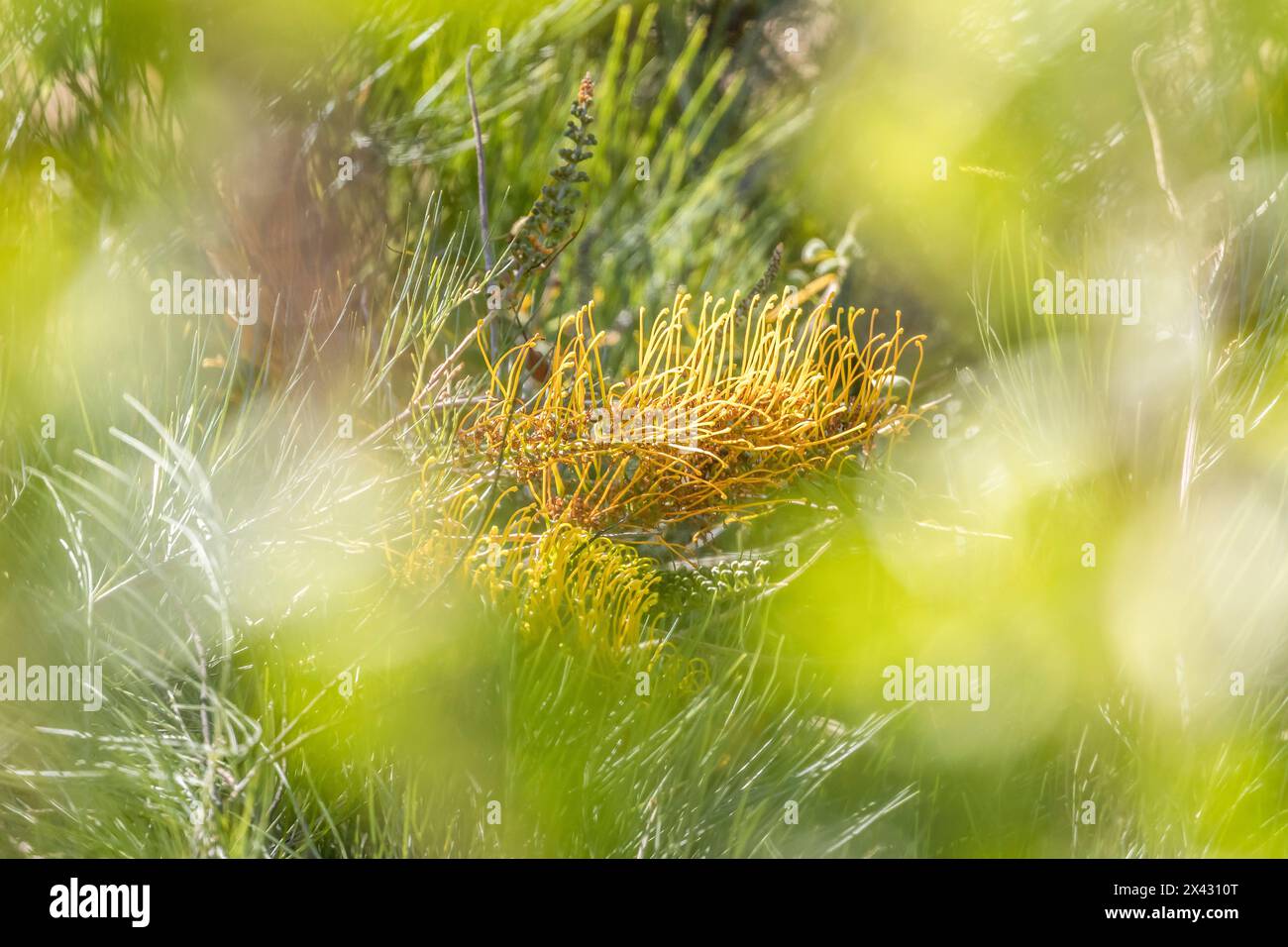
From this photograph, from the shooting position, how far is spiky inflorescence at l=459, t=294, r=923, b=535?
406 mm

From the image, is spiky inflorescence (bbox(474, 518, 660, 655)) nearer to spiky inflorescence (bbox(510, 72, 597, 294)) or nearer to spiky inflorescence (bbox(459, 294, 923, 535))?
spiky inflorescence (bbox(459, 294, 923, 535))

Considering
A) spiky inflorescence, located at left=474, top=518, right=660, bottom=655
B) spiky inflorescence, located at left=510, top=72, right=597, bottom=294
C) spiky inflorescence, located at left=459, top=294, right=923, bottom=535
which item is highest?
spiky inflorescence, located at left=510, top=72, right=597, bottom=294

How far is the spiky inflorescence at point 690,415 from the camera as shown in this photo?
0.41 meters

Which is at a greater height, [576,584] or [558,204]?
[558,204]

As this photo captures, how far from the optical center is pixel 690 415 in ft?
1.34

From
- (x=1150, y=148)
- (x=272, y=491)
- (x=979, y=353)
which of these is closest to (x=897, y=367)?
(x=979, y=353)

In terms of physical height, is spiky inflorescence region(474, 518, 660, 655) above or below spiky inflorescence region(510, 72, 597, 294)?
below

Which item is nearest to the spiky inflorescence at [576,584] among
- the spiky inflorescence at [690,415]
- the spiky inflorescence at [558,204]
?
the spiky inflorescence at [690,415]

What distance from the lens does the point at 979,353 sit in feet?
1.46

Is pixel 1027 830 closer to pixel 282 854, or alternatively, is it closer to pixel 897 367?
pixel 897 367

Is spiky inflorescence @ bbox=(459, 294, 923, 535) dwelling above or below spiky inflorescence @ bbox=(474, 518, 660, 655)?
above

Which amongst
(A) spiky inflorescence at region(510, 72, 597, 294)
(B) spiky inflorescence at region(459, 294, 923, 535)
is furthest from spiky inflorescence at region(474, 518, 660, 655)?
(A) spiky inflorescence at region(510, 72, 597, 294)
